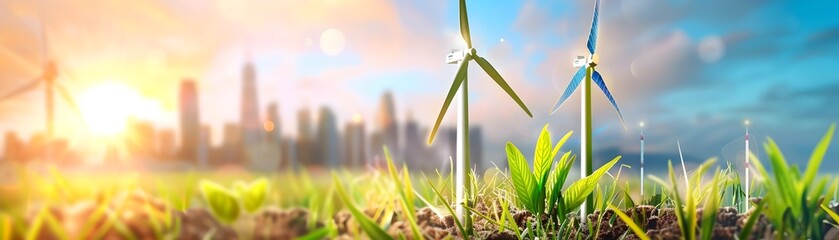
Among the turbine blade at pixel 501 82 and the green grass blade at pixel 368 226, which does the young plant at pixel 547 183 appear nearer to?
the turbine blade at pixel 501 82

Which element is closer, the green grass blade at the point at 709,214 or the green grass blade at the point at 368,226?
the green grass blade at the point at 368,226

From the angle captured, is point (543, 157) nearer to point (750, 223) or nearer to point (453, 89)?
point (453, 89)

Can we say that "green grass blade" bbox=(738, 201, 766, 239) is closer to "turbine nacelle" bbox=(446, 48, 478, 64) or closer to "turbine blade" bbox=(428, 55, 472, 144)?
"turbine blade" bbox=(428, 55, 472, 144)

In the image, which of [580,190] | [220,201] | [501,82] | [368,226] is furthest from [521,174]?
[220,201]

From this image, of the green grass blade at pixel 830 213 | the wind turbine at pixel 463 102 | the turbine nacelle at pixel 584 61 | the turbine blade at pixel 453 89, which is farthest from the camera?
the turbine nacelle at pixel 584 61

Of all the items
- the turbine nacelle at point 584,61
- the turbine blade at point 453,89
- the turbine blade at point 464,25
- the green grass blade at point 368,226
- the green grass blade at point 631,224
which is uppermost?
the turbine blade at point 464,25

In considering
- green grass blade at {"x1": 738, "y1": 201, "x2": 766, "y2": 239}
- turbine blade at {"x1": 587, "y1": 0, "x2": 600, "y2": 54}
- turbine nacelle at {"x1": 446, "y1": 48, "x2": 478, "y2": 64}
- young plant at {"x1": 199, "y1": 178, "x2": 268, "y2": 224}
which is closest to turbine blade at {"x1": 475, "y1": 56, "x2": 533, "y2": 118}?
turbine nacelle at {"x1": 446, "y1": 48, "x2": 478, "y2": 64}

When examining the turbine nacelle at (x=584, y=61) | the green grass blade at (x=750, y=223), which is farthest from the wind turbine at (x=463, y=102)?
the green grass blade at (x=750, y=223)
